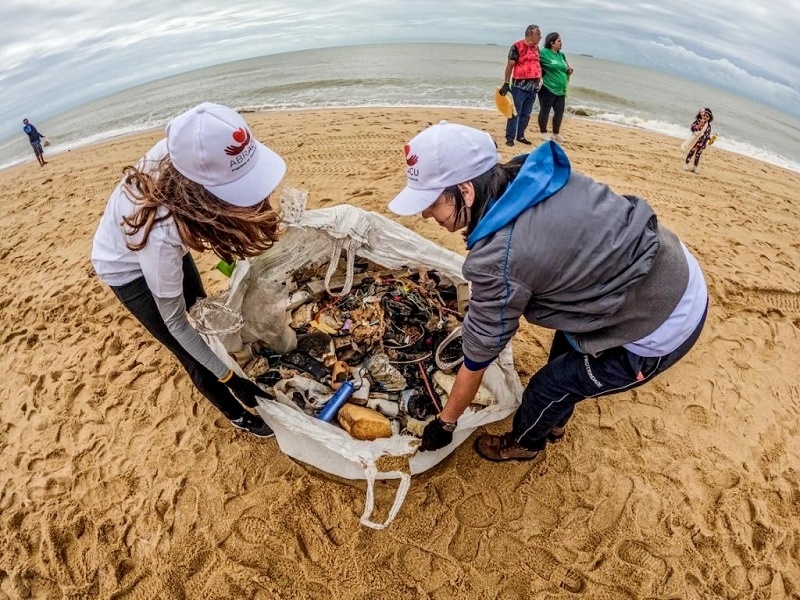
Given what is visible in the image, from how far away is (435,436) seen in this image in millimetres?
1572

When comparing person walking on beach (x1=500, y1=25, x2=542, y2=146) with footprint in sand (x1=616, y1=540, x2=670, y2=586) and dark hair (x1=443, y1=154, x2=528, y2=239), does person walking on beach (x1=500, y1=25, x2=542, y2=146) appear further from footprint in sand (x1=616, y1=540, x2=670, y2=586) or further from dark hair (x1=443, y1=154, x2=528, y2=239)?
footprint in sand (x1=616, y1=540, x2=670, y2=586)

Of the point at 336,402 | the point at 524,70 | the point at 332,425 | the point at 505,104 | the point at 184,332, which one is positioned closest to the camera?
the point at 184,332

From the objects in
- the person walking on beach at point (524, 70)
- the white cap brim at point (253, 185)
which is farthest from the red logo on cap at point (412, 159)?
the person walking on beach at point (524, 70)

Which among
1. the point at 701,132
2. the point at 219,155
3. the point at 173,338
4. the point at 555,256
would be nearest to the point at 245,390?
the point at 173,338

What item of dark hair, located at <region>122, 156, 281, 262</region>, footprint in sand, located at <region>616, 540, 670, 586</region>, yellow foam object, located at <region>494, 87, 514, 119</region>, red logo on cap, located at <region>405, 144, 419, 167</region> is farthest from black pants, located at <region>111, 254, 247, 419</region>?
yellow foam object, located at <region>494, 87, 514, 119</region>

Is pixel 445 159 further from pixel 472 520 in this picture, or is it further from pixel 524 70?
pixel 524 70

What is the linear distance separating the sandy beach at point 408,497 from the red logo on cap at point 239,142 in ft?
4.79

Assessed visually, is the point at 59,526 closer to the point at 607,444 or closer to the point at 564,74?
the point at 607,444

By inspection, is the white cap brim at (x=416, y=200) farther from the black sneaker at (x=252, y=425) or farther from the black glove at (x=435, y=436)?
the black sneaker at (x=252, y=425)

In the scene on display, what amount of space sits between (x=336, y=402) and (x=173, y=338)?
2.45 ft

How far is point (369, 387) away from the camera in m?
2.02

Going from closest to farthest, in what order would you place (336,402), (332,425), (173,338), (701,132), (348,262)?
(173,338) → (332,425) → (336,402) → (348,262) → (701,132)

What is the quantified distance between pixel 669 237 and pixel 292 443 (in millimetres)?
1654

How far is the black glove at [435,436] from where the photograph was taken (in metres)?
1.56
